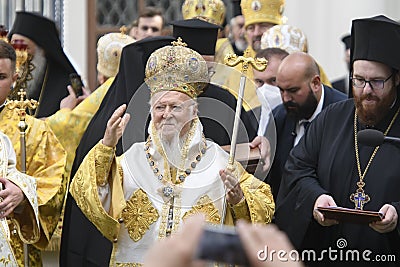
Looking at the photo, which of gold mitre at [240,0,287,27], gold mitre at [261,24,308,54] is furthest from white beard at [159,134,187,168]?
gold mitre at [240,0,287,27]

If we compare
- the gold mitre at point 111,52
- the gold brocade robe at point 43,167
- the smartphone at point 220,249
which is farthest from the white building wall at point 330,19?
the smartphone at point 220,249

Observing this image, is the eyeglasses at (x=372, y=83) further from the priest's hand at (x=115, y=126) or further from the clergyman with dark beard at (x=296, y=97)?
the priest's hand at (x=115, y=126)

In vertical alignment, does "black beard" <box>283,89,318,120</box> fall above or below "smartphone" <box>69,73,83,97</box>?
above

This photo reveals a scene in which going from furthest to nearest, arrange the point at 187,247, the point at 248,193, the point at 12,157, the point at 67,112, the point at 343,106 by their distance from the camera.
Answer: the point at 67,112 < the point at 343,106 < the point at 12,157 < the point at 248,193 < the point at 187,247

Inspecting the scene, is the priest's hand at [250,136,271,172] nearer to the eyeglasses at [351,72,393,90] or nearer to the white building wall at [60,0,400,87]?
the eyeglasses at [351,72,393,90]

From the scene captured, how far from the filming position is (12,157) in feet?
16.3

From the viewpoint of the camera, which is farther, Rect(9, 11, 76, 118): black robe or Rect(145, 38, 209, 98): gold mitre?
Rect(9, 11, 76, 118): black robe

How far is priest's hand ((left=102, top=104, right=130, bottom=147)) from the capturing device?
14.2 ft

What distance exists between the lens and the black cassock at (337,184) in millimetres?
4969

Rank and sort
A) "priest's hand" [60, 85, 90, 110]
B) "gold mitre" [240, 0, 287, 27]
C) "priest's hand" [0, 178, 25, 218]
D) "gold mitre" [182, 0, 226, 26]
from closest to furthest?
"priest's hand" [0, 178, 25, 218]
"priest's hand" [60, 85, 90, 110]
"gold mitre" [182, 0, 226, 26]
"gold mitre" [240, 0, 287, 27]

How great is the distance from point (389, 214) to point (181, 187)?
94 cm

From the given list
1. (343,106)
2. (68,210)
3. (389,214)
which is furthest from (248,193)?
(68,210)

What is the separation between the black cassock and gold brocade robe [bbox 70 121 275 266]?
23.0 inches

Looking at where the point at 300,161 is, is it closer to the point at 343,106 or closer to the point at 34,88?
the point at 343,106
